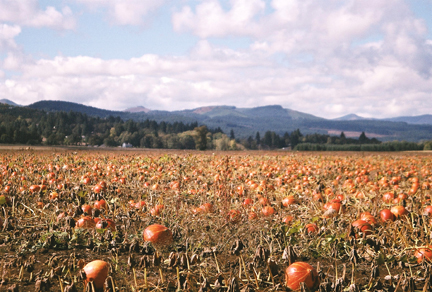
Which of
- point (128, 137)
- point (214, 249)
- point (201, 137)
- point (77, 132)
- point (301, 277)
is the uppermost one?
point (77, 132)

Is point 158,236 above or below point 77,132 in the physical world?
below

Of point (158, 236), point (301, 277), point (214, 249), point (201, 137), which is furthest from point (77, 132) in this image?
point (301, 277)

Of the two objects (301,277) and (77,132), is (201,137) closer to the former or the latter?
(77,132)

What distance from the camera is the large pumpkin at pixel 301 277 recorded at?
141 inches

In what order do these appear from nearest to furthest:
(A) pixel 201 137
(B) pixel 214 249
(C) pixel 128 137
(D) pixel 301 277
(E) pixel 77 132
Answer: (D) pixel 301 277
(B) pixel 214 249
(A) pixel 201 137
(C) pixel 128 137
(E) pixel 77 132

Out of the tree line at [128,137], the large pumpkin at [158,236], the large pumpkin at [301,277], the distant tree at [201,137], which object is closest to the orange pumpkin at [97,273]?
the large pumpkin at [158,236]

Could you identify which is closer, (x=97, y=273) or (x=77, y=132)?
(x=97, y=273)

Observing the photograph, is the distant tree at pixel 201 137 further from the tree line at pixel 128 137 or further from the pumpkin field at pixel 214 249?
the pumpkin field at pixel 214 249

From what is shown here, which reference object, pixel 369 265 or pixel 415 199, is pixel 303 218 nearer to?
pixel 369 265

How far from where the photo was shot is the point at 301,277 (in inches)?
140

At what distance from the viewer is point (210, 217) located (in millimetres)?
6277

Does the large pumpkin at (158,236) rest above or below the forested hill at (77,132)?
below

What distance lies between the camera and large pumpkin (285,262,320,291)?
141 inches

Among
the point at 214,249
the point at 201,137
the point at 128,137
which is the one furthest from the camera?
the point at 128,137
